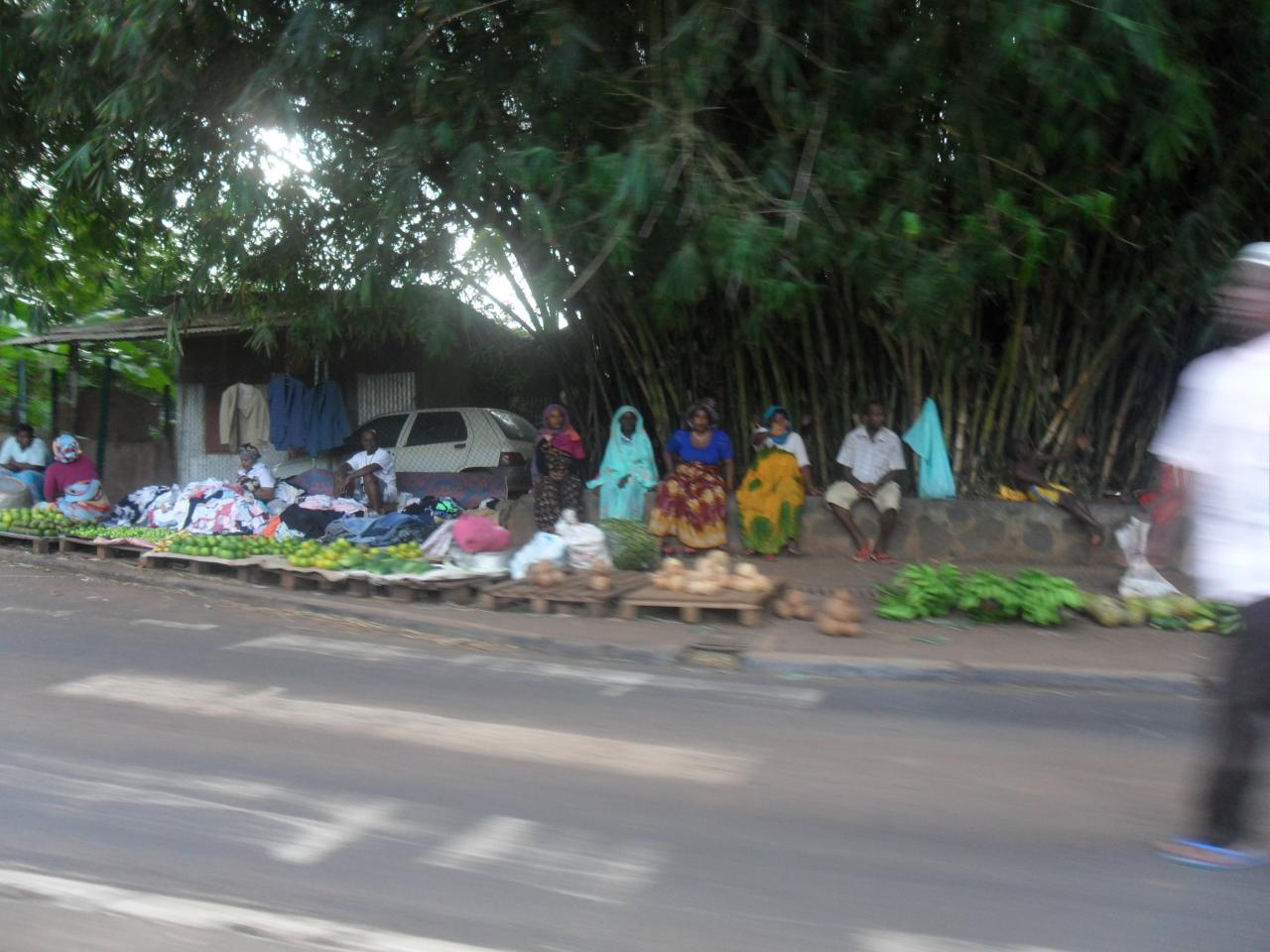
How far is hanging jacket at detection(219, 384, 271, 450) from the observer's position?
1519cm

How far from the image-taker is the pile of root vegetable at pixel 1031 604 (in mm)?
7875

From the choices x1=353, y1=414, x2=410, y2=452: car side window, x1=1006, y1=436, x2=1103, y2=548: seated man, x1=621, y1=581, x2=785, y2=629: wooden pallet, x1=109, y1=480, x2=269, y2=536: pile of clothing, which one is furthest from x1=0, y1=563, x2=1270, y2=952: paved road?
x1=353, y1=414, x2=410, y2=452: car side window

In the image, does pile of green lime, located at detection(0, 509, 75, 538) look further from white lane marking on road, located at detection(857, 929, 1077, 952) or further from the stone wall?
white lane marking on road, located at detection(857, 929, 1077, 952)

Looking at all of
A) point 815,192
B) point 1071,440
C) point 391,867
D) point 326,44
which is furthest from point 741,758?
point 1071,440

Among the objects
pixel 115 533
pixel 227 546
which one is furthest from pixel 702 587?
pixel 115 533

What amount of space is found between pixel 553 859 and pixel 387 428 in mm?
11448

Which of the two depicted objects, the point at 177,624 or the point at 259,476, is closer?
the point at 177,624

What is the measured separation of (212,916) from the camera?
3305 millimetres

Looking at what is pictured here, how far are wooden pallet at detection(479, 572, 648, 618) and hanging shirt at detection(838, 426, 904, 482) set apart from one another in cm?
282

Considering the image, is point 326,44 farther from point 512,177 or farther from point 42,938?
point 42,938

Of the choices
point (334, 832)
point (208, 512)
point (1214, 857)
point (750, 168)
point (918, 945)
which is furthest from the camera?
point (208, 512)

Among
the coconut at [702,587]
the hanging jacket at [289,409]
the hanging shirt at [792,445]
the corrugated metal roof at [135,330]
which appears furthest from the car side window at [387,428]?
the coconut at [702,587]

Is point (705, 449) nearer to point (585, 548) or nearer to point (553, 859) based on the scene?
point (585, 548)

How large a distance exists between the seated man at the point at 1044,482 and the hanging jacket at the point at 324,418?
28.1 ft
